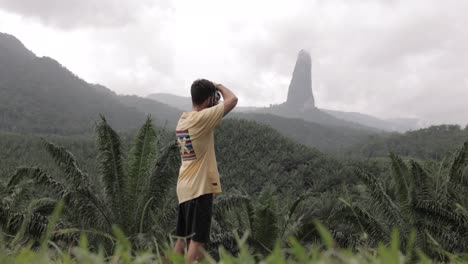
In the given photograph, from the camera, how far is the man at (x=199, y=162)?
3629mm

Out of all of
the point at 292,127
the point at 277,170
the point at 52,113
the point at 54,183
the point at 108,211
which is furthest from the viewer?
the point at 292,127

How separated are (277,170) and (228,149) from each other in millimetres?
6496

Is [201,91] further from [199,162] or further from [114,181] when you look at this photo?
[114,181]

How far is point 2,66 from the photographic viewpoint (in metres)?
104

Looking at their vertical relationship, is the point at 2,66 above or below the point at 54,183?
above

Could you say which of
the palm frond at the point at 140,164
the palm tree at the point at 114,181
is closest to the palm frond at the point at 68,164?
the palm tree at the point at 114,181

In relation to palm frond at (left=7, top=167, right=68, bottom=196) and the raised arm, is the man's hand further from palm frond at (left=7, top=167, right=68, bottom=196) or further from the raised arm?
palm frond at (left=7, top=167, right=68, bottom=196)

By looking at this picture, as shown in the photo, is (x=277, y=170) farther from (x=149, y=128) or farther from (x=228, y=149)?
(x=149, y=128)

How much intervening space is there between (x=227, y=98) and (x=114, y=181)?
590cm

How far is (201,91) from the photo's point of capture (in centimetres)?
383

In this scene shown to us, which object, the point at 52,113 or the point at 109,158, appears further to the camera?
the point at 52,113

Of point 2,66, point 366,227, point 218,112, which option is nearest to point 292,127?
point 2,66

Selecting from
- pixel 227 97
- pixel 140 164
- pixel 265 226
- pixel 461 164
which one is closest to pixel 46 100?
pixel 140 164

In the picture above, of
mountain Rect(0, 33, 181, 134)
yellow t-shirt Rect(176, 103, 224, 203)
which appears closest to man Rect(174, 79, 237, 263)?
yellow t-shirt Rect(176, 103, 224, 203)
